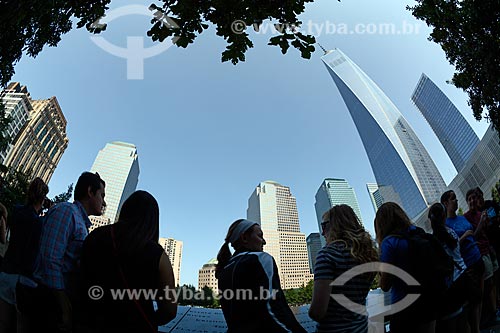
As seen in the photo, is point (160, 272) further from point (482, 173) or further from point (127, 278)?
point (482, 173)

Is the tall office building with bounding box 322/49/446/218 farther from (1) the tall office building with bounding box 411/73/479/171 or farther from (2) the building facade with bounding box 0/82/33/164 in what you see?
(2) the building facade with bounding box 0/82/33/164

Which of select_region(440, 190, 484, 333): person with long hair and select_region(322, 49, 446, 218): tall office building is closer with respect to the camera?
select_region(440, 190, 484, 333): person with long hair

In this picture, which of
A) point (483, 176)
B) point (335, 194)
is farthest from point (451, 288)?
point (335, 194)

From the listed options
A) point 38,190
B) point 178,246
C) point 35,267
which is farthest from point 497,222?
point 178,246

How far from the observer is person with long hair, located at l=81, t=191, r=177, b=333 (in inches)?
60.9

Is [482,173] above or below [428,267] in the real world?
above

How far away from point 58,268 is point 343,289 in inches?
79.8

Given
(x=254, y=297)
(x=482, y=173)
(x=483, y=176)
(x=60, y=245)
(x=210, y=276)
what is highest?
(x=482, y=173)

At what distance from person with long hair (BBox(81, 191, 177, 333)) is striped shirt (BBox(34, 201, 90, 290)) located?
42 cm

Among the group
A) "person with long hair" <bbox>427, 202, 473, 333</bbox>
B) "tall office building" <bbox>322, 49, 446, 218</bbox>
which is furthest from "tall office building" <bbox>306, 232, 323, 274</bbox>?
"person with long hair" <bbox>427, 202, 473, 333</bbox>

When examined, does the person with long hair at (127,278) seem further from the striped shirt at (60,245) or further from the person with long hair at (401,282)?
the person with long hair at (401,282)

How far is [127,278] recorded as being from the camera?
5.15 feet

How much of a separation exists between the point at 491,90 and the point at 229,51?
354cm

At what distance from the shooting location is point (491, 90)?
3.70 meters
